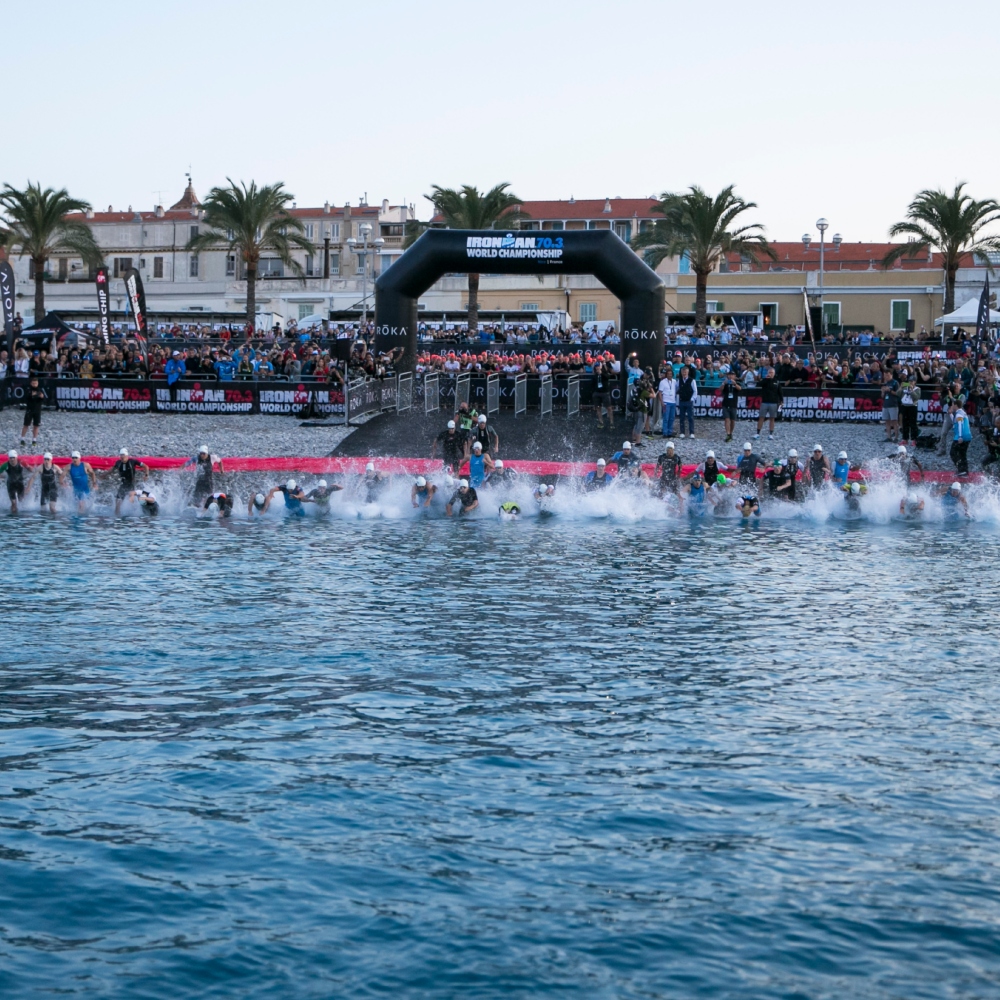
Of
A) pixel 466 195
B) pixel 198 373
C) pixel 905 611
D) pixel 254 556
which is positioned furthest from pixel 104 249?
pixel 905 611

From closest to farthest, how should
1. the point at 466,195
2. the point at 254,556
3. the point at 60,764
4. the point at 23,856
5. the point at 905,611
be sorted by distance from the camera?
the point at 23,856
the point at 60,764
the point at 905,611
the point at 254,556
the point at 466,195

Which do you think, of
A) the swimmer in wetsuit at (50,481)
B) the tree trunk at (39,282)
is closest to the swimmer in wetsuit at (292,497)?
the swimmer in wetsuit at (50,481)

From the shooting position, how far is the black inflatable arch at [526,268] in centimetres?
3428

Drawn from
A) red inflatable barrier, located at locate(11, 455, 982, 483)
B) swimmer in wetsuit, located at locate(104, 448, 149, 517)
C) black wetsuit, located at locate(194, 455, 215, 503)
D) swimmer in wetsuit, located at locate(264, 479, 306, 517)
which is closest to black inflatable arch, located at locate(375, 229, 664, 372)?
red inflatable barrier, located at locate(11, 455, 982, 483)

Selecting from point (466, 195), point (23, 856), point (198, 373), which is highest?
point (466, 195)

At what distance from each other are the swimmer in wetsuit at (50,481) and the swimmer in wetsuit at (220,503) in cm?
314

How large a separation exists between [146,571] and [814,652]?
1059 centimetres

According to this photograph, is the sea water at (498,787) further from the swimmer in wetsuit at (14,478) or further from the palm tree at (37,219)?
the palm tree at (37,219)

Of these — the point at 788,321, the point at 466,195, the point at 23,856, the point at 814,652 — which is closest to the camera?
the point at 23,856

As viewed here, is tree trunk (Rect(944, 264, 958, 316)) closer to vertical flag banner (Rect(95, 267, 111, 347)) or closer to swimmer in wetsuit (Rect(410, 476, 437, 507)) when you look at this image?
vertical flag banner (Rect(95, 267, 111, 347))

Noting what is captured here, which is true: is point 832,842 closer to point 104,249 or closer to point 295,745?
point 295,745

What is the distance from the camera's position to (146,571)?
2036 cm

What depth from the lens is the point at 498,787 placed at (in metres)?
10.7

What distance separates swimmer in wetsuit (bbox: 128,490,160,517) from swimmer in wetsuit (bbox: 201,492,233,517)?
1.01m
